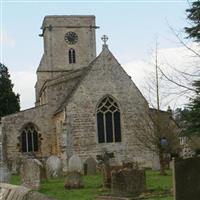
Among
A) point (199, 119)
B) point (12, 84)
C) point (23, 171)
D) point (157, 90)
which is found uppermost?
point (12, 84)

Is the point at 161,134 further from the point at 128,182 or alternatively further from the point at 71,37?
the point at 71,37

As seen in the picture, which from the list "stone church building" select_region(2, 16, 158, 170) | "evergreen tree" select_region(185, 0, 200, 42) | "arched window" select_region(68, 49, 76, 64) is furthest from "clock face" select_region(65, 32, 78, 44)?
"evergreen tree" select_region(185, 0, 200, 42)

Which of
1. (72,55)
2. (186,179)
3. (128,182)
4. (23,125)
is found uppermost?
(72,55)

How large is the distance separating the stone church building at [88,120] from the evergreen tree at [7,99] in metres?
14.7

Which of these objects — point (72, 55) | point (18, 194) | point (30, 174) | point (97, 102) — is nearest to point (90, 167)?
point (97, 102)

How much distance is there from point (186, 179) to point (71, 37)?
57.2m

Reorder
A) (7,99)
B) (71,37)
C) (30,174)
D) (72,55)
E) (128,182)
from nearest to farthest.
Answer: (128,182) → (30,174) → (7,99) → (71,37) → (72,55)

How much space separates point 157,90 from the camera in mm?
28297

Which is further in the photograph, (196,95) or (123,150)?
(123,150)

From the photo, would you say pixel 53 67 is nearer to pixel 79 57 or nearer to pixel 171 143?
pixel 79 57

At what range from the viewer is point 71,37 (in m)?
64.2

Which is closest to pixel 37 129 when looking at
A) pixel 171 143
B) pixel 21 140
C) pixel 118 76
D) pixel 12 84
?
pixel 21 140

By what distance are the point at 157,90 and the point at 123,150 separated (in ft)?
30.2

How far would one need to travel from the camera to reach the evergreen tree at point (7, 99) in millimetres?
54156
